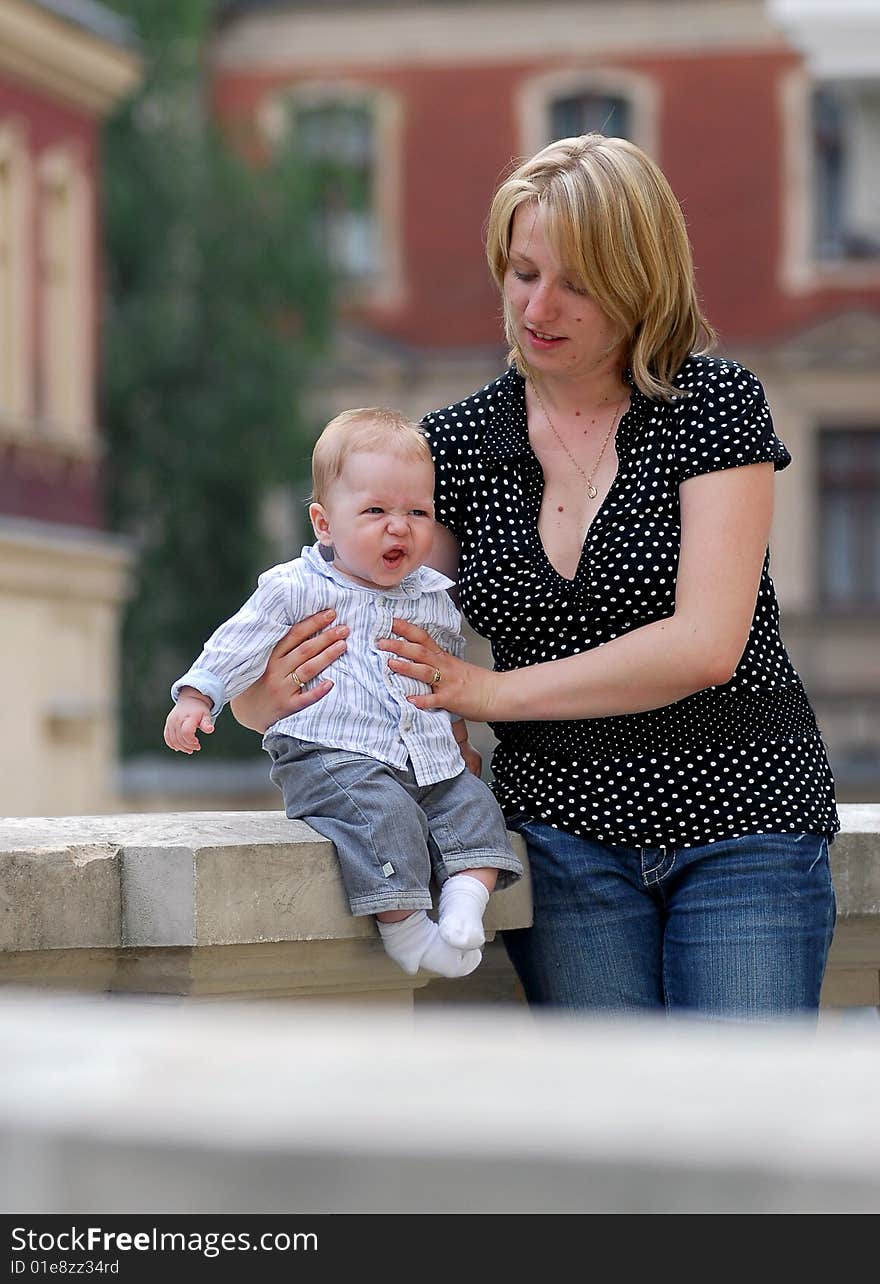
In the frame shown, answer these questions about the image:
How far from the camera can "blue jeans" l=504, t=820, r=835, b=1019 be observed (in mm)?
3020

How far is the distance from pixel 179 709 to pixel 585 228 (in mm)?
773

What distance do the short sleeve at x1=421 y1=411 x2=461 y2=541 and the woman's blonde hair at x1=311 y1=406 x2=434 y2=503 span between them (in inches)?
1.3

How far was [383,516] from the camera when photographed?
3.17 m

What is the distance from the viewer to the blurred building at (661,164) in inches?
1312

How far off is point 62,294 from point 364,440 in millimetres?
21198

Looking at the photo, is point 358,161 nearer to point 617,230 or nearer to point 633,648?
point 617,230

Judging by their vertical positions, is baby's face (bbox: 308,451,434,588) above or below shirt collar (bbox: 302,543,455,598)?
above

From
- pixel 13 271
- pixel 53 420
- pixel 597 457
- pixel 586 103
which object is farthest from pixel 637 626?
pixel 586 103

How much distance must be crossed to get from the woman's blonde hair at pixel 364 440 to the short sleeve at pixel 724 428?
343 mm

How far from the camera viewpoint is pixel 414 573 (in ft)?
10.7

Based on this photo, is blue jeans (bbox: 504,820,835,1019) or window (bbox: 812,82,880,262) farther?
window (bbox: 812,82,880,262)

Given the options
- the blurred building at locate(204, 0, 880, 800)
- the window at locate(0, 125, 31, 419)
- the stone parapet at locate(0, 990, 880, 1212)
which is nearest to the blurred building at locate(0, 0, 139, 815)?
the window at locate(0, 125, 31, 419)

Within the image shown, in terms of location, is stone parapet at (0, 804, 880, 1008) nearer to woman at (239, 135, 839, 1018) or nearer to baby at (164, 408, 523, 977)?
baby at (164, 408, 523, 977)
